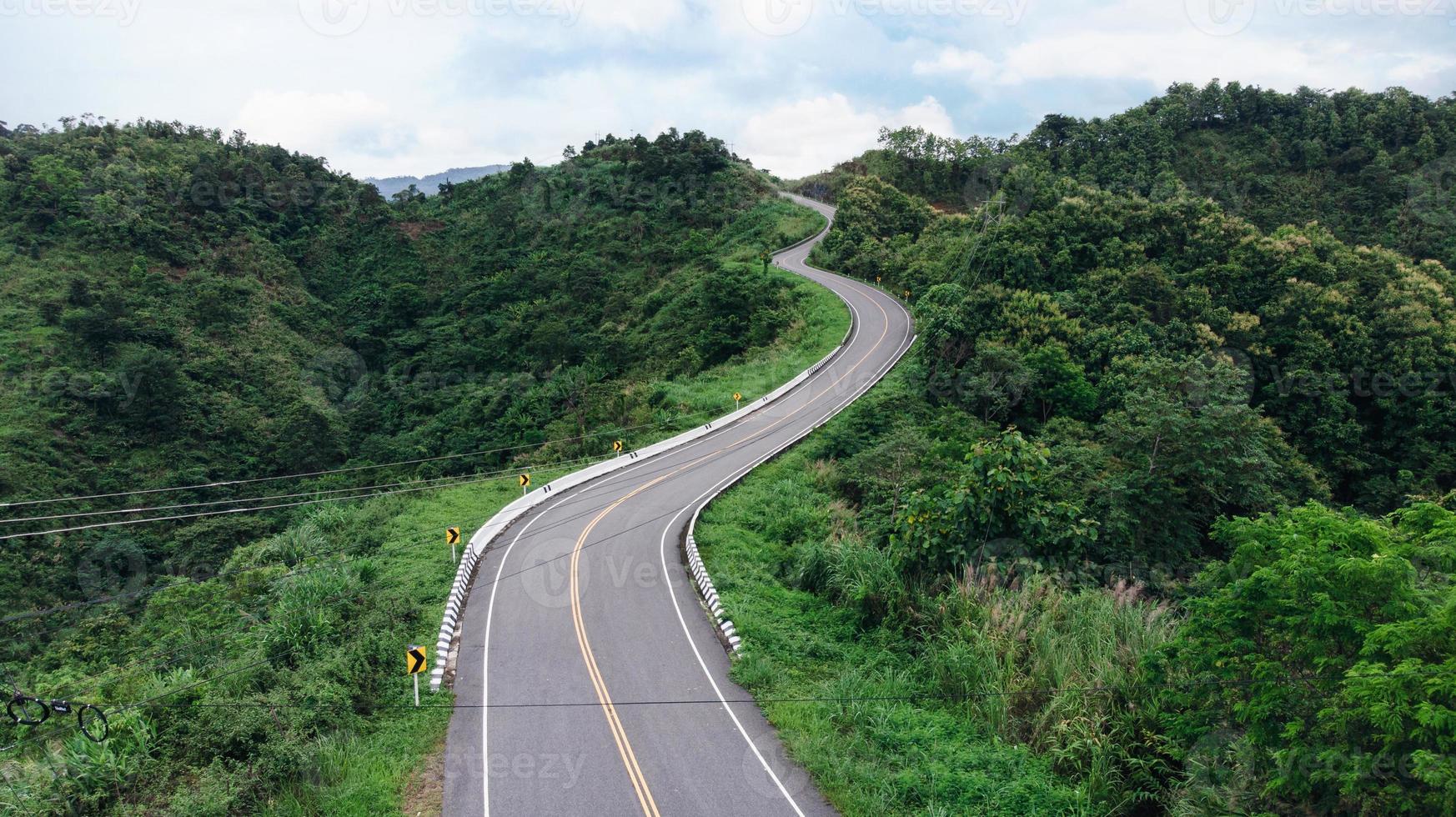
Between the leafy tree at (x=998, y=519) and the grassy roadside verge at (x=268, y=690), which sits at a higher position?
the leafy tree at (x=998, y=519)

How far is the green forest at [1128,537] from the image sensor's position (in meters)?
8.23

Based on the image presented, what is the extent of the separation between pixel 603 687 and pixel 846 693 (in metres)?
4.98

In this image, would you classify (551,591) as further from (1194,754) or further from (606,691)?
(1194,754)

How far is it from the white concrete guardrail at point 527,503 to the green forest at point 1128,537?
5.93 m

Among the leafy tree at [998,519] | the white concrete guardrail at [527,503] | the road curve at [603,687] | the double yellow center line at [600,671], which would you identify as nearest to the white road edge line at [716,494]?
the road curve at [603,687]

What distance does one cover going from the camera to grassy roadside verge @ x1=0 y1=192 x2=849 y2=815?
34.4ft

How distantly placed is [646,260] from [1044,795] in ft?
196

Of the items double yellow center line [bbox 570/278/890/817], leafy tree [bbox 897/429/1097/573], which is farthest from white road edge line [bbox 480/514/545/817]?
leafy tree [bbox 897/429/1097/573]

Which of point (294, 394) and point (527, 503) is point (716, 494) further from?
point (294, 394)

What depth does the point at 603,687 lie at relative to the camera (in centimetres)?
1435

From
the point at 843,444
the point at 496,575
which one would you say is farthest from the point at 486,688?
the point at 843,444

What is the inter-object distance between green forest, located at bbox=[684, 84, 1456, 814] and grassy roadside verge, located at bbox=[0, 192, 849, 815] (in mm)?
7089

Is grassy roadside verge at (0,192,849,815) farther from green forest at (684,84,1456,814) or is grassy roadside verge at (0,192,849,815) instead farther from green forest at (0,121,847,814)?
green forest at (684,84,1456,814)

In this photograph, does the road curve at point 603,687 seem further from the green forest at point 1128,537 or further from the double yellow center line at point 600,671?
the green forest at point 1128,537
